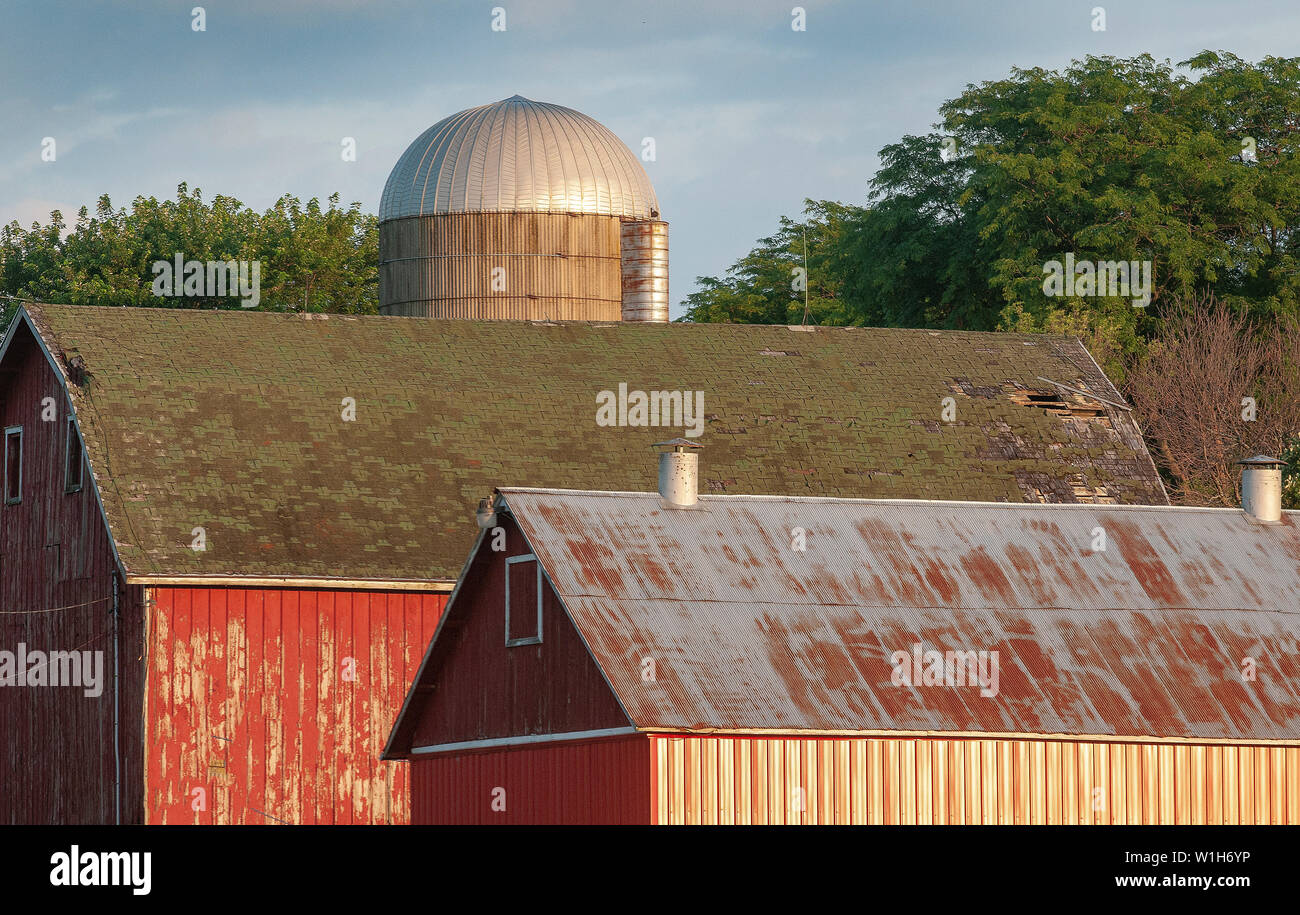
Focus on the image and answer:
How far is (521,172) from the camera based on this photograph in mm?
47031

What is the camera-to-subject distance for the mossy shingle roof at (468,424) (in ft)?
111

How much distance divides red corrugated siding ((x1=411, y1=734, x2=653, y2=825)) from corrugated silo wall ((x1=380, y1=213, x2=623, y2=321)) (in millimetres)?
17585

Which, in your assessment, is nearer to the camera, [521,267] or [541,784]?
[541,784]

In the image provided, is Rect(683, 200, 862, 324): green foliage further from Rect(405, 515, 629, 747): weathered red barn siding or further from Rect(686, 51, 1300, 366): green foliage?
Rect(405, 515, 629, 747): weathered red barn siding

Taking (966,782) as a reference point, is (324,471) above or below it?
above

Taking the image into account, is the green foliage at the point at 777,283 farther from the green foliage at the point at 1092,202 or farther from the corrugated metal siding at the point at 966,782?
the corrugated metal siding at the point at 966,782

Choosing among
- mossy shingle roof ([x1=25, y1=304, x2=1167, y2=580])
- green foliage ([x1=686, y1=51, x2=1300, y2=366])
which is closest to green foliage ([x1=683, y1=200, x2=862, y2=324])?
green foliage ([x1=686, y1=51, x2=1300, y2=366])

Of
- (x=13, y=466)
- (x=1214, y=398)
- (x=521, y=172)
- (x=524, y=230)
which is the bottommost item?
(x=13, y=466)

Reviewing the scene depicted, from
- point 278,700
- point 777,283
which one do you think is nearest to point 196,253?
point 777,283

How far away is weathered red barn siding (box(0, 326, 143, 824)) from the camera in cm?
3306

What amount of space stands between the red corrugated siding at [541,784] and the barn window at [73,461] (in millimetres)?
8213

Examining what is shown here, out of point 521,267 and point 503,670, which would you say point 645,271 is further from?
point 503,670

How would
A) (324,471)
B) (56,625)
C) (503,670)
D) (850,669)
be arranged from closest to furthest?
(850,669)
(503,670)
(56,625)
(324,471)

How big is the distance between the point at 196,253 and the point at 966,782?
48.3m
